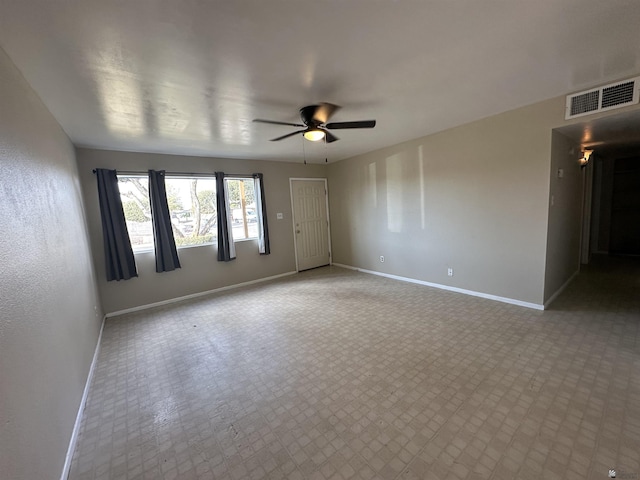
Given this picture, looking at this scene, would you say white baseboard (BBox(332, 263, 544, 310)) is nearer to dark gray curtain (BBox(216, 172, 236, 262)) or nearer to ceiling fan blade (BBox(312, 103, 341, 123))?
dark gray curtain (BBox(216, 172, 236, 262))

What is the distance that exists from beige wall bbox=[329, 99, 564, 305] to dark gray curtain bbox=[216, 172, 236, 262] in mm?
2626

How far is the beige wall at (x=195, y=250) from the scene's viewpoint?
3826 mm

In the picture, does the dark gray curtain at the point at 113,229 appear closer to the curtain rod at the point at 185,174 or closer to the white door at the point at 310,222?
the curtain rod at the point at 185,174

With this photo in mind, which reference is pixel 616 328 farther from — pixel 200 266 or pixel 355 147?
pixel 200 266

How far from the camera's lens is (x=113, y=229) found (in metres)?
3.86

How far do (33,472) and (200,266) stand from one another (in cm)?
363

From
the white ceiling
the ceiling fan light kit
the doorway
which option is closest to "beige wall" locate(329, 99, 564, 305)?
the white ceiling

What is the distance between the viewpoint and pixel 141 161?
4.11m

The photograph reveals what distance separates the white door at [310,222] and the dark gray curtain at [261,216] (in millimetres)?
743

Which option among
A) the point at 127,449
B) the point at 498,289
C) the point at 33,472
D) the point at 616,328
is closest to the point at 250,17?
the point at 33,472

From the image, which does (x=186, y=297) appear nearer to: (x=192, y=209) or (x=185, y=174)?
(x=192, y=209)

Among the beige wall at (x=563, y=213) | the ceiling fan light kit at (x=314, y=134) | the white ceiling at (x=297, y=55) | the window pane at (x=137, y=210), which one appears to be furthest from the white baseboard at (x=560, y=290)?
the window pane at (x=137, y=210)

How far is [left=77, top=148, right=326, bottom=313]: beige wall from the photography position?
383 centimetres

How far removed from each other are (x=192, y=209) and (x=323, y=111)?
3.08 m
